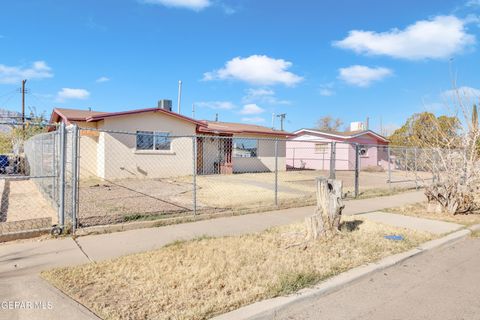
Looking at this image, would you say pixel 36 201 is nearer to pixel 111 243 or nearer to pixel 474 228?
pixel 111 243

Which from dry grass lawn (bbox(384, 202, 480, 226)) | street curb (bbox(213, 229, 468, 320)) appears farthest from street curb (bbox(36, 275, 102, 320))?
dry grass lawn (bbox(384, 202, 480, 226))

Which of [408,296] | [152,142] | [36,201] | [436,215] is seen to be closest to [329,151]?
[152,142]

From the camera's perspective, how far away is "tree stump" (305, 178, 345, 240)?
549cm

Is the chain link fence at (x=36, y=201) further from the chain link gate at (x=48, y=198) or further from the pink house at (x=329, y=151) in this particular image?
the pink house at (x=329, y=151)

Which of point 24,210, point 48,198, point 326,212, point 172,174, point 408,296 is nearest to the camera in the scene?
point 408,296

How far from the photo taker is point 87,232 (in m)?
5.79

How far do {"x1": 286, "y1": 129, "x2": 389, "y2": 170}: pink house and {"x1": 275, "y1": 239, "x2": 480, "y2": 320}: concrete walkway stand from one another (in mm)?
21286

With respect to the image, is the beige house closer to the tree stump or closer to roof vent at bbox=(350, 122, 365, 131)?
the tree stump

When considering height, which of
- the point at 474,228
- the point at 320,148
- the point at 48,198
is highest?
the point at 320,148

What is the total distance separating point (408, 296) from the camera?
3.77 metres

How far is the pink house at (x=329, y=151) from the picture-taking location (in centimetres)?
2620

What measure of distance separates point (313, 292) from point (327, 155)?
78.0 ft

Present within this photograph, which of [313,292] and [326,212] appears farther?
[326,212]

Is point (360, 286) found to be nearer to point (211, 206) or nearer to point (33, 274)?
point (33, 274)
